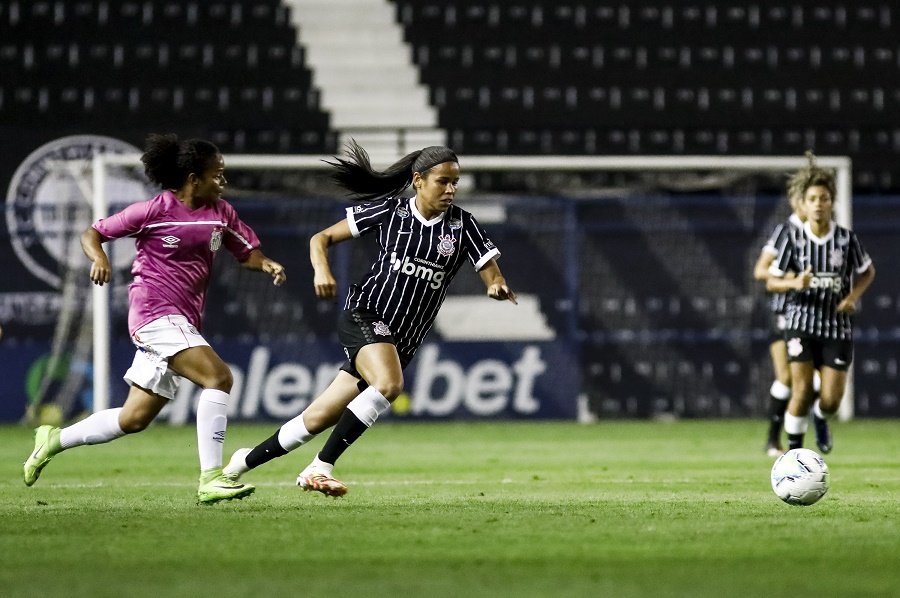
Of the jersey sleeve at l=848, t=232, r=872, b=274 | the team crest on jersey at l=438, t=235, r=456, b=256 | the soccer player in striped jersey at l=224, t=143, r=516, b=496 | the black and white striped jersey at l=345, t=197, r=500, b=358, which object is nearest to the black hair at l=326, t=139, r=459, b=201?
the soccer player in striped jersey at l=224, t=143, r=516, b=496

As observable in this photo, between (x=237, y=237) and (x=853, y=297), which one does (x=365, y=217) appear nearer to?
(x=237, y=237)

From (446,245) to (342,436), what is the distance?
987 mm

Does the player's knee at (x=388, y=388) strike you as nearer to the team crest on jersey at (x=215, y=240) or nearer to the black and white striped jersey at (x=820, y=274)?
the team crest on jersey at (x=215, y=240)

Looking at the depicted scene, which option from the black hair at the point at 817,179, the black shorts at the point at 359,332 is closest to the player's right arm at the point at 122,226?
the black shorts at the point at 359,332

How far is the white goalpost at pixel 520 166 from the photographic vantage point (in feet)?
45.5

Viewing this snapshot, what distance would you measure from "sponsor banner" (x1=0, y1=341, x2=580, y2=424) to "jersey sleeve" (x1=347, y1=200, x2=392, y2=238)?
754 cm

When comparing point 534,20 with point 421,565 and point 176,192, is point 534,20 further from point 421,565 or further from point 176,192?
point 421,565

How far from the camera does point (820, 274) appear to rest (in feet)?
30.3

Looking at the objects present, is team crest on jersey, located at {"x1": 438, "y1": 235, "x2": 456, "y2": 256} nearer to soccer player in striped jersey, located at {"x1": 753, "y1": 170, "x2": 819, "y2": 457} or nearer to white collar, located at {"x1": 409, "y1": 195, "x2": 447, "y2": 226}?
white collar, located at {"x1": 409, "y1": 195, "x2": 447, "y2": 226}

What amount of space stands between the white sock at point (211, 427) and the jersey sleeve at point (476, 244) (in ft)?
4.24

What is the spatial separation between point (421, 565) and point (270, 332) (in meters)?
10.2

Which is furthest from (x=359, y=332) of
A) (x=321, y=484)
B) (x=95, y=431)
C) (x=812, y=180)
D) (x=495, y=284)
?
(x=812, y=180)

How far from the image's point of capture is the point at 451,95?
15922mm

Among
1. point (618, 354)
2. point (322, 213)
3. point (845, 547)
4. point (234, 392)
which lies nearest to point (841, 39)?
point (618, 354)
